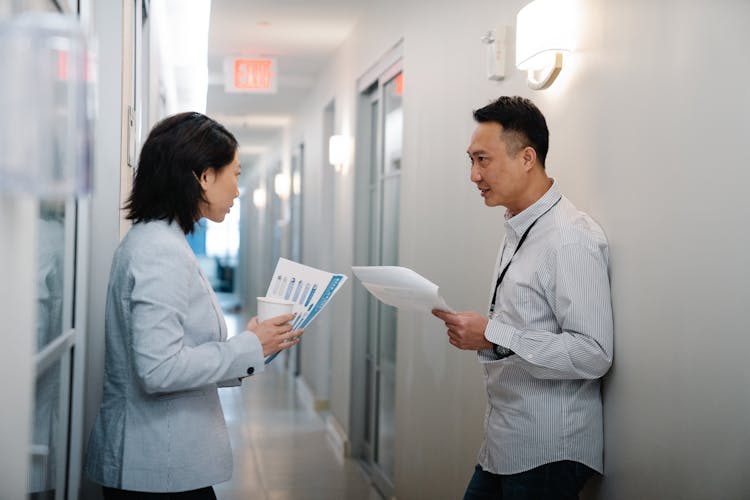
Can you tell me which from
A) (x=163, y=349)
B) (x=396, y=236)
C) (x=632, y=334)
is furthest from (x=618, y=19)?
(x=396, y=236)

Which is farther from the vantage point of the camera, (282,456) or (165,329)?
(282,456)

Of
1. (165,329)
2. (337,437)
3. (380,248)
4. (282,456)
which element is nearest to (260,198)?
(337,437)

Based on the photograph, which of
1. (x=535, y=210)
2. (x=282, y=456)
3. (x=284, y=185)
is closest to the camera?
(x=535, y=210)

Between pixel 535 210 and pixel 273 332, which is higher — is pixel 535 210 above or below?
above

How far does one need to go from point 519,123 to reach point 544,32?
30 centimetres

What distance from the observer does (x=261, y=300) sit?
197cm

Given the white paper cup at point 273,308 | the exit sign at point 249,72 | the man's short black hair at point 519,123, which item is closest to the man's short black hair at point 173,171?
the white paper cup at point 273,308

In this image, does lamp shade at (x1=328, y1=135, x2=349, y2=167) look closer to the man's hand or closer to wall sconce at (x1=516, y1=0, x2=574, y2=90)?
wall sconce at (x1=516, y1=0, x2=574, y2=90)

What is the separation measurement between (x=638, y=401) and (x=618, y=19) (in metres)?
0.98

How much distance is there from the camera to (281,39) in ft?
20.8

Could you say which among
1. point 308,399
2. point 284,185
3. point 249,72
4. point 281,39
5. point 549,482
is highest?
point 281,39

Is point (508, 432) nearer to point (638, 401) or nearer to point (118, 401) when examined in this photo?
point (638, 401)

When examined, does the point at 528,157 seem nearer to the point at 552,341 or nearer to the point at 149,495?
the point at 552,341

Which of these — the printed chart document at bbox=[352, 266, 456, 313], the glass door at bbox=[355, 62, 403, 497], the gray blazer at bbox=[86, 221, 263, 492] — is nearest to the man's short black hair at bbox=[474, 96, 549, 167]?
the printed chart document at bbox=[352, 266, 456, 313]
